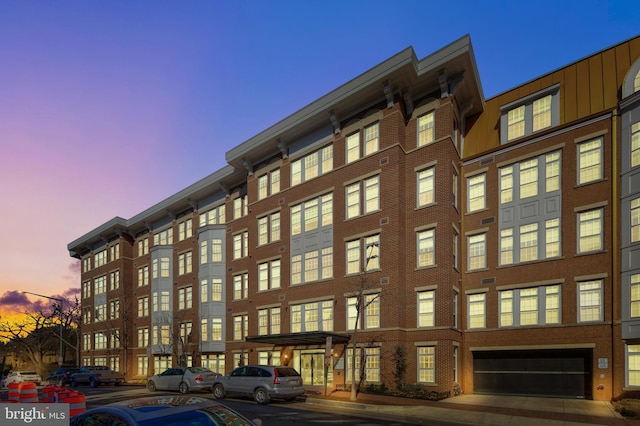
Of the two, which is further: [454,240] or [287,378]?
[454,240]

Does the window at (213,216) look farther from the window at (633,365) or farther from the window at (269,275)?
the window at (633,365)

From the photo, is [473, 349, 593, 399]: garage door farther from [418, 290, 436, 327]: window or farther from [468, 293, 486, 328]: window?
[418, 290, 436, 327]: window

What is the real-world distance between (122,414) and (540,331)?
21.6m

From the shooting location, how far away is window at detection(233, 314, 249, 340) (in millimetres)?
34500

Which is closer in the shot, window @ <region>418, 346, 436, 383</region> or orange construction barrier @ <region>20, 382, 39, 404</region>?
orange construction barrier @ <region>20, 382, 39, 404</region>

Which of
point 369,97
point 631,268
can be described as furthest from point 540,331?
point 369,97

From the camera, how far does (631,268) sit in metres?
19.8

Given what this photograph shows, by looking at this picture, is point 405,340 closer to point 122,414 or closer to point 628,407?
point 628,407

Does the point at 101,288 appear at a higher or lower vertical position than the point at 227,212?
lower

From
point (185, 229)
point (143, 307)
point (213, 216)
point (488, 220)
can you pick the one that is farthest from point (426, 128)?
point (143, 307)

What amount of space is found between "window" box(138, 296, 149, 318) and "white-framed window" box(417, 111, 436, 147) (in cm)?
3300

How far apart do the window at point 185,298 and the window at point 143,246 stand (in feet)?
28.4

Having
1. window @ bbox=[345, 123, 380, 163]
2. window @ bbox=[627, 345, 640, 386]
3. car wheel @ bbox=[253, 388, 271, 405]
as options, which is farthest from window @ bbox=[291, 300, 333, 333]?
window @ bbox=[627, 345, 640, 386]

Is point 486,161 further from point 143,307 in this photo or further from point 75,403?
point 143,307
